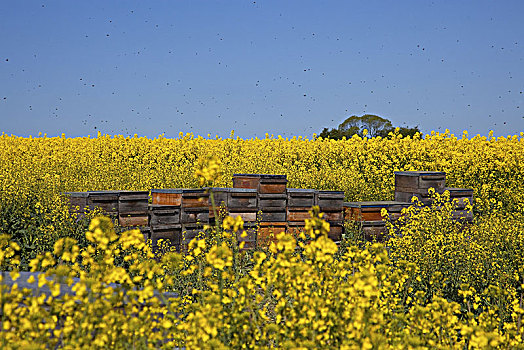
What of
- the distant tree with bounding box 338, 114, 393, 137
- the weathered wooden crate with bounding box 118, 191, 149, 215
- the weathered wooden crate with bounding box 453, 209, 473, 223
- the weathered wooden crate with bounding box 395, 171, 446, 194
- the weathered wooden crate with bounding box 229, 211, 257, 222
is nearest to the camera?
the weathered wooden crate with bounding box 118, 191, 149, 215

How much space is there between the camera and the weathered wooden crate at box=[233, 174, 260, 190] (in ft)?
27.8

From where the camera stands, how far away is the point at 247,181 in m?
8.63

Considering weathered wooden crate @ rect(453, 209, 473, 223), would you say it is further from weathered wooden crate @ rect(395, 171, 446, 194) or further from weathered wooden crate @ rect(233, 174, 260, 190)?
weathered wooden crate @ rect(233, 174, 260, 190)

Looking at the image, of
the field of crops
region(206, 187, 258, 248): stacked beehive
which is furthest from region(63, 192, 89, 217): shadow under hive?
region(206, 187, 258, 248): stacked beehive

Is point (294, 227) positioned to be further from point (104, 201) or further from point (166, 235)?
point (104, 201)

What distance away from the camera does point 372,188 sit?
41.0 ft

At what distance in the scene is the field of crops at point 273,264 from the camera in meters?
2.98

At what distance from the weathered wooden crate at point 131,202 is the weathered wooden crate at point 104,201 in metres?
0.07

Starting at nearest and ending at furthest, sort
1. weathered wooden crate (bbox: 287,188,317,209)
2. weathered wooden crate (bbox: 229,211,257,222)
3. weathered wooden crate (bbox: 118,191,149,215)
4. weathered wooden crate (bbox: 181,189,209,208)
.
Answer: weathered wooden crate (bbox: 118,191,149,215)
weathered wooden crate (bbox: 181,189,209,208)
weathered wooden crate (bbox: 229,211,257,222)
weathered wooden crate (bbox: 287,188,317,209)

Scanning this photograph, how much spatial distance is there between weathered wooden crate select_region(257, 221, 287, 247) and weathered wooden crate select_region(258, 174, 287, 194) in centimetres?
52

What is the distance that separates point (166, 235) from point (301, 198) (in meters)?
2.27

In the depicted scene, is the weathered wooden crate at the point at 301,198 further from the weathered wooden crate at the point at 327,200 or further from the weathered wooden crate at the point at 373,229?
the weathered wooden crate at the point at 373,229

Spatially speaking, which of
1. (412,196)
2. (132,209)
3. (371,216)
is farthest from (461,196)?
(132,209)

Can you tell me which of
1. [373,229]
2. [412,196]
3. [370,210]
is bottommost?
[373,229]
